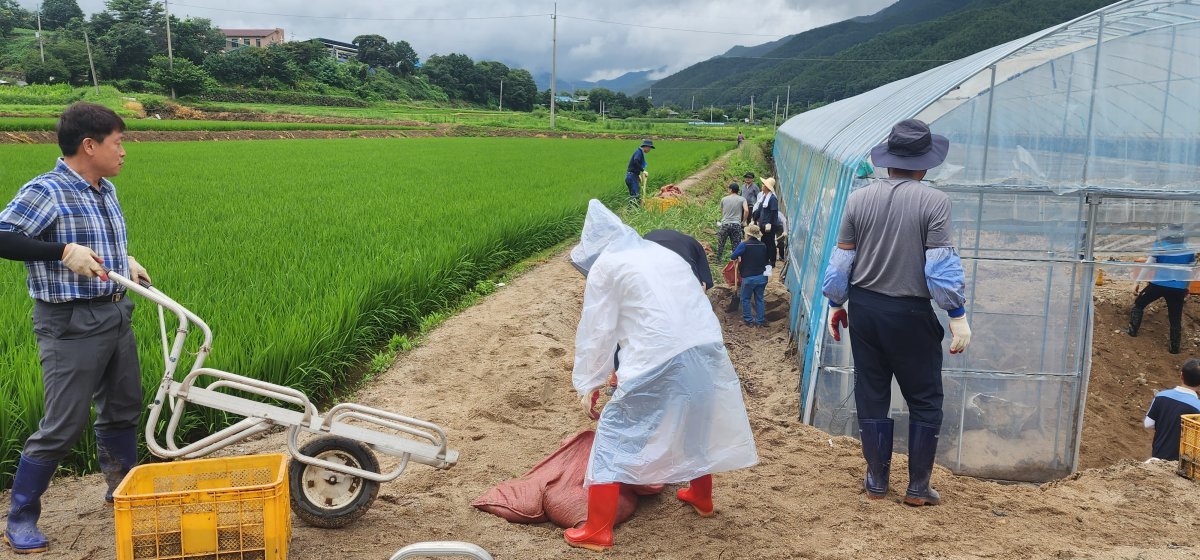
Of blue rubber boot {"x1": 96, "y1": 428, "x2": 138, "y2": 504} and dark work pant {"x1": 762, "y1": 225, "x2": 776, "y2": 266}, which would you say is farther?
dark work pant {"x1": 762, "y1": 225, "x2": 776, "y2": 266}

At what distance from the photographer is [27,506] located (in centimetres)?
297

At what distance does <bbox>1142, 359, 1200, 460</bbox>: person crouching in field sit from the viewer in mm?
4656

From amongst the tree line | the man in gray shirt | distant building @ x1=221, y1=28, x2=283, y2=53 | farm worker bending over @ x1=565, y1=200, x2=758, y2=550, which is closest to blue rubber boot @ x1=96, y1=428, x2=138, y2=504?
farm worker bending over @ x1=565, y1=200, x2=758, y2=550

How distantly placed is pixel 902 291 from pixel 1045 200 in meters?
2.28

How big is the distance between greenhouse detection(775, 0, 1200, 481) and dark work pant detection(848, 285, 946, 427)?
1.45 meters

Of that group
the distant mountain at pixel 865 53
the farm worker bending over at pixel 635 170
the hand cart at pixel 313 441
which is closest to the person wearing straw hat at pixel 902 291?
the hand cart at pixel 313 441

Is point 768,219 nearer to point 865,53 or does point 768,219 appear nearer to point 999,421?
point 999,421

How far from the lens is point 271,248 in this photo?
24.1 feet

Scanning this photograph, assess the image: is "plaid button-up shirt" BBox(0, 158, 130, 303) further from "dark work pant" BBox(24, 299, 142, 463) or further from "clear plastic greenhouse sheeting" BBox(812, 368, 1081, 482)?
"clear plastic greenhouse sheeting" BBox(812, 368, 1081, 482)

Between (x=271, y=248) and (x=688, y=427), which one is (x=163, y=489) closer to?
(x=688, y=427)

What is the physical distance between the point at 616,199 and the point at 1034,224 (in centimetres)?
1029

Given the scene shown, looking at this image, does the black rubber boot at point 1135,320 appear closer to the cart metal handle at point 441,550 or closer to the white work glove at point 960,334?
the white work glove at point 960,334

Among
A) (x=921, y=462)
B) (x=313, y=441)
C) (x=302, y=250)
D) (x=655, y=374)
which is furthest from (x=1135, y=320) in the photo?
(x=313, y=441)

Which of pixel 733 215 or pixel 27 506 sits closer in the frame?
pixel 27 506
